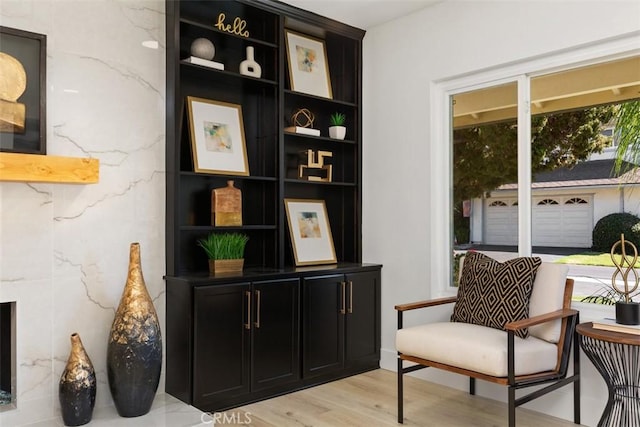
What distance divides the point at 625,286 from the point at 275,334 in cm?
207

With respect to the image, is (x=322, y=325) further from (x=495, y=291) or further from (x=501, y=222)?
(x=501, y=222)

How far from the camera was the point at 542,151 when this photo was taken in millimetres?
3258

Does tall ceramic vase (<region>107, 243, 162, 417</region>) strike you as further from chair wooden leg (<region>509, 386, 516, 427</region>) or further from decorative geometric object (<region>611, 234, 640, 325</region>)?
decorative geometric object (<region>611, 234, 640, 325</region>)

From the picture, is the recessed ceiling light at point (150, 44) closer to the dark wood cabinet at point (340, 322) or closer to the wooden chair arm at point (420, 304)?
the dark wood cabinet at point (340, 322)

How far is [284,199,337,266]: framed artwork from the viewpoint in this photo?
12.8 feet

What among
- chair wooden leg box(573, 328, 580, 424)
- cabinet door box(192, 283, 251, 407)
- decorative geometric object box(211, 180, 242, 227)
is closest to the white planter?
decorative geometric object box(211, 180, 242, 227)

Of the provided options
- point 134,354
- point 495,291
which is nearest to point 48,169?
point 134,354

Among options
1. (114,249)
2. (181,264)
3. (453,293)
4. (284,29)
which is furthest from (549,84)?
(114,249)

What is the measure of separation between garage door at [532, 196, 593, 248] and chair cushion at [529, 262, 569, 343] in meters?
0.34

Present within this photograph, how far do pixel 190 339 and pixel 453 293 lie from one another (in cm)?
186

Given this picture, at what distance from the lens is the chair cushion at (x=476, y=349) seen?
8.31 ft

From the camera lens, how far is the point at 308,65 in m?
4.07

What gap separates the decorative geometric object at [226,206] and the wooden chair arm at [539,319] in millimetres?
1885

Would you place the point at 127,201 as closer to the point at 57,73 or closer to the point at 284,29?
the point at 57,73
